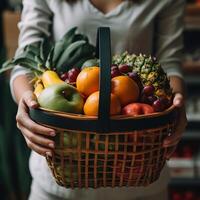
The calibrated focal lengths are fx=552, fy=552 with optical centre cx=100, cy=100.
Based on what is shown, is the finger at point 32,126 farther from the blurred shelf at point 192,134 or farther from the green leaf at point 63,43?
the blurred shelf at point 192,134

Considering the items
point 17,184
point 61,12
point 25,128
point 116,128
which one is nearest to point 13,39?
point 17,184

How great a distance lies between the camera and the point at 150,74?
111 cm

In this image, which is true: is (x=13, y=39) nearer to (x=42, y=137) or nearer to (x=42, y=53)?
(x=42, y=53)

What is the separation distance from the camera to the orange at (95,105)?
3.15 feet

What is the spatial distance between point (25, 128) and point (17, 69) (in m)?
0.33

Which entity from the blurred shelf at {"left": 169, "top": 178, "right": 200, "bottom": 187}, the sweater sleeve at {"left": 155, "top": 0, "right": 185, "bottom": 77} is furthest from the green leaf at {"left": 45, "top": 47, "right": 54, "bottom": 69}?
the blurred shelf at {"left": 169, "top": 178, "right": 200, "bottom": 187}

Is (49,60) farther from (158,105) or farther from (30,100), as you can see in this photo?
(158,105)

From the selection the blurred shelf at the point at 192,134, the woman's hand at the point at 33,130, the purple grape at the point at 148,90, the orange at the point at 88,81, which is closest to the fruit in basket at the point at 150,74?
the purple grape at the point at 148,90

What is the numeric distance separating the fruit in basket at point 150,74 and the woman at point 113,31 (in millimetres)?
228

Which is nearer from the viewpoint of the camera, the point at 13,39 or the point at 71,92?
the point at 71,92

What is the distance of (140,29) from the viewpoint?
1398 millimetres

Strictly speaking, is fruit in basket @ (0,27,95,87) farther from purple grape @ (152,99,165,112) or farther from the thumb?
purple grape @ (152,99,165,112)

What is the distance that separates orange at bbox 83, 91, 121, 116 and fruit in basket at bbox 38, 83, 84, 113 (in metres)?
0.02

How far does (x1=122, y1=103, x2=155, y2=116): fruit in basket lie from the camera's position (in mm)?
978
